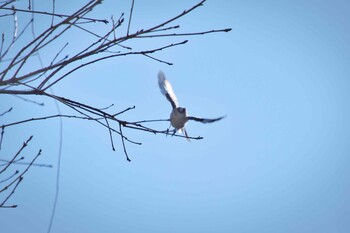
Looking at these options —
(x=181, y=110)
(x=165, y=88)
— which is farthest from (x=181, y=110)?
(x=165, y=88)

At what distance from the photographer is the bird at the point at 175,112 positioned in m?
2.43

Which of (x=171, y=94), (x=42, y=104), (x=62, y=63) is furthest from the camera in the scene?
(x=171, y=94)

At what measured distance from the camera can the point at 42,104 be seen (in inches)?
57.8

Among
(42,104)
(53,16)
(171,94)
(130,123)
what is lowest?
(130,123)

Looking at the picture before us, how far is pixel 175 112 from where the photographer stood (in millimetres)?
2625

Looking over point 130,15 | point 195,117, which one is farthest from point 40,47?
point 195,117

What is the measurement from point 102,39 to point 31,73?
25cm

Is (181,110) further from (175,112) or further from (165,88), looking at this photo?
(165,88)

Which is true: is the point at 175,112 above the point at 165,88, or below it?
below

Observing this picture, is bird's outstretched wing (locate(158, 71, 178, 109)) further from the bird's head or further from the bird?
the bird's head

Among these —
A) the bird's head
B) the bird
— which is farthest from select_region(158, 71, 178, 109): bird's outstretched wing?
the bird's head

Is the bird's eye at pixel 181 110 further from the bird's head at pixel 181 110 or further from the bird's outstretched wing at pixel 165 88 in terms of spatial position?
the bird's outstretched wing at pixel 165 88

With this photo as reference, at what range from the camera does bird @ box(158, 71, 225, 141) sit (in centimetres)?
243

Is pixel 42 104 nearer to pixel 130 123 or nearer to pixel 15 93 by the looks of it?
pixel 15 93
